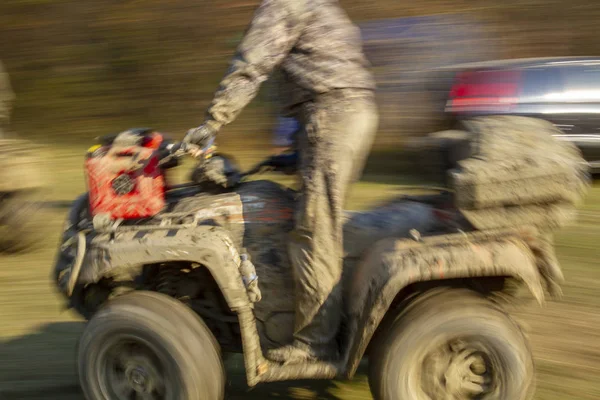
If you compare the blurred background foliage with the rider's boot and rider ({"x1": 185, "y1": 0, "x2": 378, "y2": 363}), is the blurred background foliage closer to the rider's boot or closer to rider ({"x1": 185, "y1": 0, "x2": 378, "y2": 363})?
rider ({"x1": 185, "y1": 0, "x2": 378, "y2": 363})

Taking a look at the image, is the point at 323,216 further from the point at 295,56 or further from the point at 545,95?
the point at 545,95

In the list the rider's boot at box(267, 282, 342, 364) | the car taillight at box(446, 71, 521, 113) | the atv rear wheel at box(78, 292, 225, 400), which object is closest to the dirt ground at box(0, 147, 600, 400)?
the atv rear wheel at box(78, 292, 225, 400)

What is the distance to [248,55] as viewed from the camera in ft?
13.1

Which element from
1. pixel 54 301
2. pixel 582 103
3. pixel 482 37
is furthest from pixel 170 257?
pixel 482 37

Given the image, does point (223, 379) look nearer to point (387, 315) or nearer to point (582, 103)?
point (387, 315)

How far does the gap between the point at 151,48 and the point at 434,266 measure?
10691 millimetres

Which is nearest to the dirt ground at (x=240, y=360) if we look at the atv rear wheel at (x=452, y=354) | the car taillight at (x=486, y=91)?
the atv rear wheel at (x=452, y=354)

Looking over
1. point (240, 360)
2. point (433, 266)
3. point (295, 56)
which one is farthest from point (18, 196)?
Result: point (433, 266)

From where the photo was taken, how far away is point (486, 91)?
9.77 meters

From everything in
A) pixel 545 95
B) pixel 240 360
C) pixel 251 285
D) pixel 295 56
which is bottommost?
pixel 545 95

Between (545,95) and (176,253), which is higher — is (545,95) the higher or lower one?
the lower one

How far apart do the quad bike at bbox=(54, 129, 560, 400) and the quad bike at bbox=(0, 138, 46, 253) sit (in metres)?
3.61

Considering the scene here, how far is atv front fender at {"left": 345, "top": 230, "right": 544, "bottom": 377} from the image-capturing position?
12.7 ft

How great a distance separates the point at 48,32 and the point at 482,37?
7.09 meters
